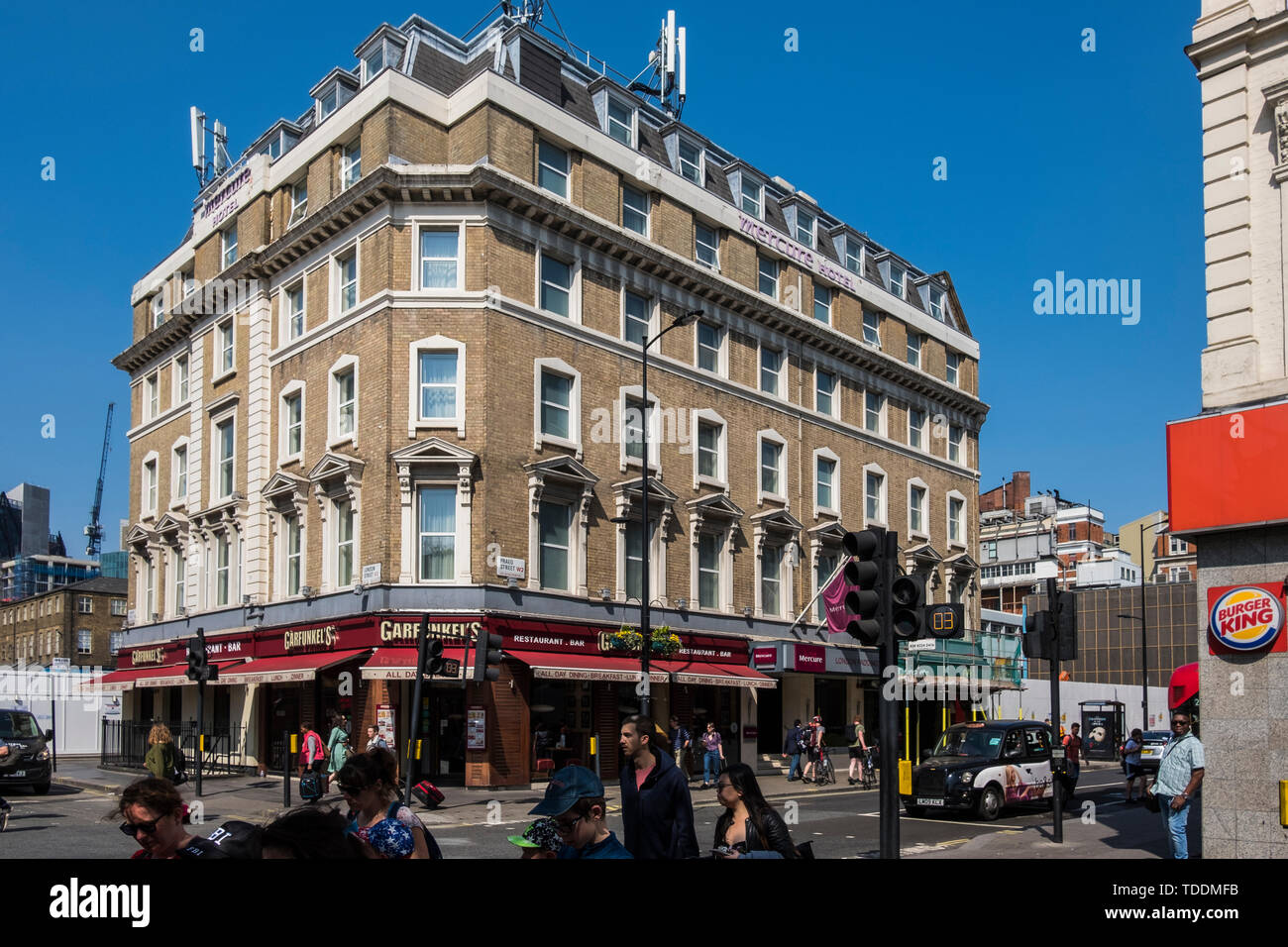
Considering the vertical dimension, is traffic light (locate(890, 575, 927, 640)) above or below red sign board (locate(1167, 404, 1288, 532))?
below

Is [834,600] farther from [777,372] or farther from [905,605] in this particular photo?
[905,605]

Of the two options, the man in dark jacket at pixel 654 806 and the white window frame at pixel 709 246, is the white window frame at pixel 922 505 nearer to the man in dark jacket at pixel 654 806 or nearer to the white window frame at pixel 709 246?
the white window frame at pixel 709 246

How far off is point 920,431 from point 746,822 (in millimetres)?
41172

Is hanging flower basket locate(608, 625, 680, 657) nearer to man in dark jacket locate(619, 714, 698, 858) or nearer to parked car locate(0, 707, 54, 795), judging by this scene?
parked car locate(0, 707, 54, 795)

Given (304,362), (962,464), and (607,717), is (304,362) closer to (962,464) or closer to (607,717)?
(607,717)

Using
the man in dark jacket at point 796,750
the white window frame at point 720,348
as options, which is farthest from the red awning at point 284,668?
the white window frame at point 720,348

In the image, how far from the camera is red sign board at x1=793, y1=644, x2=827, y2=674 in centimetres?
3556

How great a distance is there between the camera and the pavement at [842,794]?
1585cm

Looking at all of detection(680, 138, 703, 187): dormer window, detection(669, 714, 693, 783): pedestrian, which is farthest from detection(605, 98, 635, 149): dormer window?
detection(669, 714, 693, 783): pedestrian

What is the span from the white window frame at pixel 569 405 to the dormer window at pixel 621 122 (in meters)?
8.00

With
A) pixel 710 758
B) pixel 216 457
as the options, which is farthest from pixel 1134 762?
pixel 216 457

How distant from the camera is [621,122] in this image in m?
34.9

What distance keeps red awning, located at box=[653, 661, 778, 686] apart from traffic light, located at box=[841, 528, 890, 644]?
1991 cm
